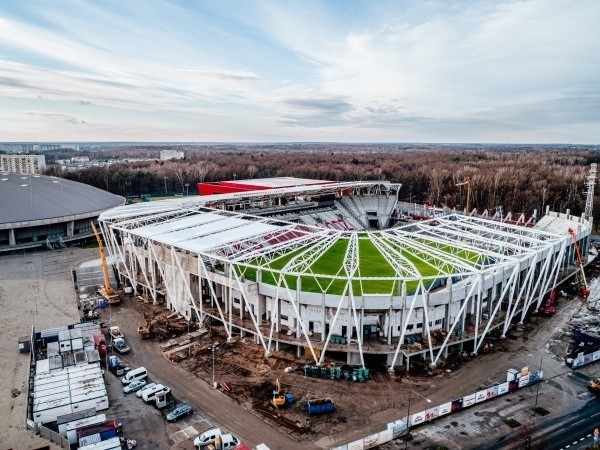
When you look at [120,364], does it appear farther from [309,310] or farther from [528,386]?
[528,386]

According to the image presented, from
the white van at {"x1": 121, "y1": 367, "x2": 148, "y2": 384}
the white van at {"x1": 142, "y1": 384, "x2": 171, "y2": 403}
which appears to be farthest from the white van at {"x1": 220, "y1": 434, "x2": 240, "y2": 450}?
the white van at {"x1": 121, "y1": 367, "x2": 148, "y2": 384}

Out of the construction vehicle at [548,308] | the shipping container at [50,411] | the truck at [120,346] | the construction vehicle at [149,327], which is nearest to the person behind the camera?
the shipping container at [50,411]

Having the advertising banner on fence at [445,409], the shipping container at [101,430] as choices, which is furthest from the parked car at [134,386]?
the advertising banner on fence at [445,409]

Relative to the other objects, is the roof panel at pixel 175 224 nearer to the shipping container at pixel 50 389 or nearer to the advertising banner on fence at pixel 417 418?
the shipping container at pixel 50 389

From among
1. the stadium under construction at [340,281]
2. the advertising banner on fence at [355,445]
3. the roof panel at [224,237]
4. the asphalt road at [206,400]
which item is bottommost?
the asphalt road at [206,400]

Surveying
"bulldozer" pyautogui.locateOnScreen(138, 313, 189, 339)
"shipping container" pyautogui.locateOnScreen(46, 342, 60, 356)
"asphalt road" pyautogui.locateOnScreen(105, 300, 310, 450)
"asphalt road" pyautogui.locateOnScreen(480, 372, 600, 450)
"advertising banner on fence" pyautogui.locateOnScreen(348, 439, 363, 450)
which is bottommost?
"asphalt road" pyautogui.locateOnScreen(105, 300, 310, 450)

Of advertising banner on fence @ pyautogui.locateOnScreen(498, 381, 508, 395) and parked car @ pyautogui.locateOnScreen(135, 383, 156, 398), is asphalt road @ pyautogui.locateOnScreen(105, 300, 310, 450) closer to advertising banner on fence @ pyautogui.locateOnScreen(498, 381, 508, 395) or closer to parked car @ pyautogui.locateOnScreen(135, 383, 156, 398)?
parked car @ pyautogui.locateOnScreen(135, 383, 156, 398)

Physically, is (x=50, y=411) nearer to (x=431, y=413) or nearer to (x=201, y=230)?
(x=201, y=230)
